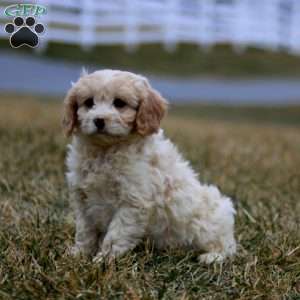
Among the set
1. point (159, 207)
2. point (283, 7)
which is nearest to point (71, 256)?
point (159, 207)

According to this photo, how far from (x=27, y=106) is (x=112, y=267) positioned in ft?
21.9

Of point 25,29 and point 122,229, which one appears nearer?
point 122,229

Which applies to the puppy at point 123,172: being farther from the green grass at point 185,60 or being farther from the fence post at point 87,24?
the green grass at point 185,60

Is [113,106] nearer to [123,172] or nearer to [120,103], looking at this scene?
[120,103]

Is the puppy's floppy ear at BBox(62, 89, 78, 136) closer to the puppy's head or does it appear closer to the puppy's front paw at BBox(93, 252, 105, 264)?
the puppy's head

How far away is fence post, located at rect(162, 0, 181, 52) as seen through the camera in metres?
18.4

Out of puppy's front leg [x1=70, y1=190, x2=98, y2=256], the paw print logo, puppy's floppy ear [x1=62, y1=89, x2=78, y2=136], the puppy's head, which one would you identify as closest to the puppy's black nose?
the puppy's head

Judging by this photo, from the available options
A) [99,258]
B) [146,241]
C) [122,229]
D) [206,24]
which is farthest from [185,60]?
[99,258]

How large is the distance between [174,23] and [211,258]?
15.1m

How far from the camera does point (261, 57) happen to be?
22.1m

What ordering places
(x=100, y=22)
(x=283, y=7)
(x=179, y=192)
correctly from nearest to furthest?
(x=179, y=192) < (x=100, y=22) < (x=283, y=7)

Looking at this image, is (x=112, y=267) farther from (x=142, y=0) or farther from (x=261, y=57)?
(x=261, y=57)

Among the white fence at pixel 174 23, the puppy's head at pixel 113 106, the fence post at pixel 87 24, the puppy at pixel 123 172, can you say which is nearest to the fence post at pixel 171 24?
the white fence at pixel 174 23

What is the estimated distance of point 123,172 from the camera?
13.5 feet
